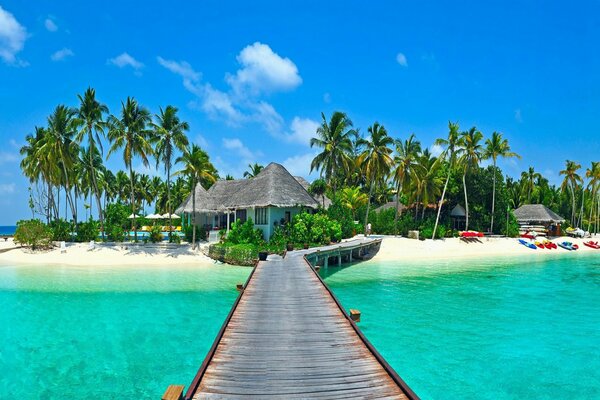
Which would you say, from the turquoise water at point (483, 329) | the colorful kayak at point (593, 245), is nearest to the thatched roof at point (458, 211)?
the colorful kayak at point (593, 245)

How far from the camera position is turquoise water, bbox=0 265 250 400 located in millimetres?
9406

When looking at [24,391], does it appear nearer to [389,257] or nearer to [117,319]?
[117,319]

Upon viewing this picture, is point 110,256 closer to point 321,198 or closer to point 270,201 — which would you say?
point 270,201

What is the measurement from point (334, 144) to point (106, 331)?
31.0 metres

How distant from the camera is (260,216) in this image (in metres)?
29.9

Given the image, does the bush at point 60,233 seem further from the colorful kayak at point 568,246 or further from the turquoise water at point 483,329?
the colorful kayak at point 568,246

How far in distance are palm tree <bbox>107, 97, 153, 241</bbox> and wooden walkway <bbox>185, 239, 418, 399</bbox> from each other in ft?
82.0

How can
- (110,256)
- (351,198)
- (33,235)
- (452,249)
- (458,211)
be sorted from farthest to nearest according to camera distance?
(458,211) → (351,198) → (452,249) → (33,235) → (110,256)

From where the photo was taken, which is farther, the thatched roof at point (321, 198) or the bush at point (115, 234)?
the thatched roof at point (321, 198)

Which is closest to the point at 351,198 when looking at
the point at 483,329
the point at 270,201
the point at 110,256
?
the point at 270,201

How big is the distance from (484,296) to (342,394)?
15.4 m

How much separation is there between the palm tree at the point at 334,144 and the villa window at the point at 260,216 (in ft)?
40.5

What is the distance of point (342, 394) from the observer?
229 inches

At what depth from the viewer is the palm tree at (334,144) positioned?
132 feet
